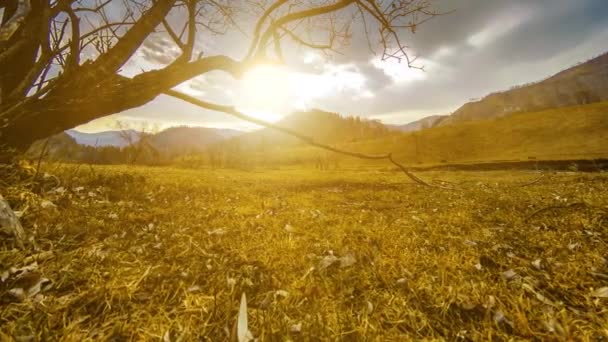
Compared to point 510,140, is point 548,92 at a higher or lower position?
higher

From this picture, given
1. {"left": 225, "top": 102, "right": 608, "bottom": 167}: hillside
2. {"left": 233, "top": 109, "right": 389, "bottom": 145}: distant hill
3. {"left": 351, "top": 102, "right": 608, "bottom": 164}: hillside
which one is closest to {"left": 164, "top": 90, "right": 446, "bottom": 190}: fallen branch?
{"left": 225, "top": 102, "right": 608, "bottom": 167}: hillside

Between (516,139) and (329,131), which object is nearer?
(516,139)

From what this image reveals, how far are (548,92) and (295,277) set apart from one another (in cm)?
19779

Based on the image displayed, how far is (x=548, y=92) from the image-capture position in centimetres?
13575

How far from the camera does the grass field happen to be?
54.9 inches

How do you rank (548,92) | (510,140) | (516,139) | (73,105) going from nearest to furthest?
(73,105) → (516,139) → (510,140) → (548,92)

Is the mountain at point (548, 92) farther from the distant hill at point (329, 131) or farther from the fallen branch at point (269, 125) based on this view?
the fallen branch at point (269, 125)

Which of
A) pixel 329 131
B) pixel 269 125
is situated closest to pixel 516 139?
pixel 269 125

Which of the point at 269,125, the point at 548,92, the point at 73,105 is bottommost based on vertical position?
the point at 269,125

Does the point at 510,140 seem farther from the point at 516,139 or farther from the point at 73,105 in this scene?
the point at 73,105

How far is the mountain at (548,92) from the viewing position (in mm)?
127644

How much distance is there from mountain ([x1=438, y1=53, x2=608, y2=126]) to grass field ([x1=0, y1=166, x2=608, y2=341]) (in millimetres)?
159659

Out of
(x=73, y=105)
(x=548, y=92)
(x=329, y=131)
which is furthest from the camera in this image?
(x=329, y=131)

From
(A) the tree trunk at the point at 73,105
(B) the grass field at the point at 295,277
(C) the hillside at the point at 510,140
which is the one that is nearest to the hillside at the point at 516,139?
(C) the hillside at the point at 510,140
